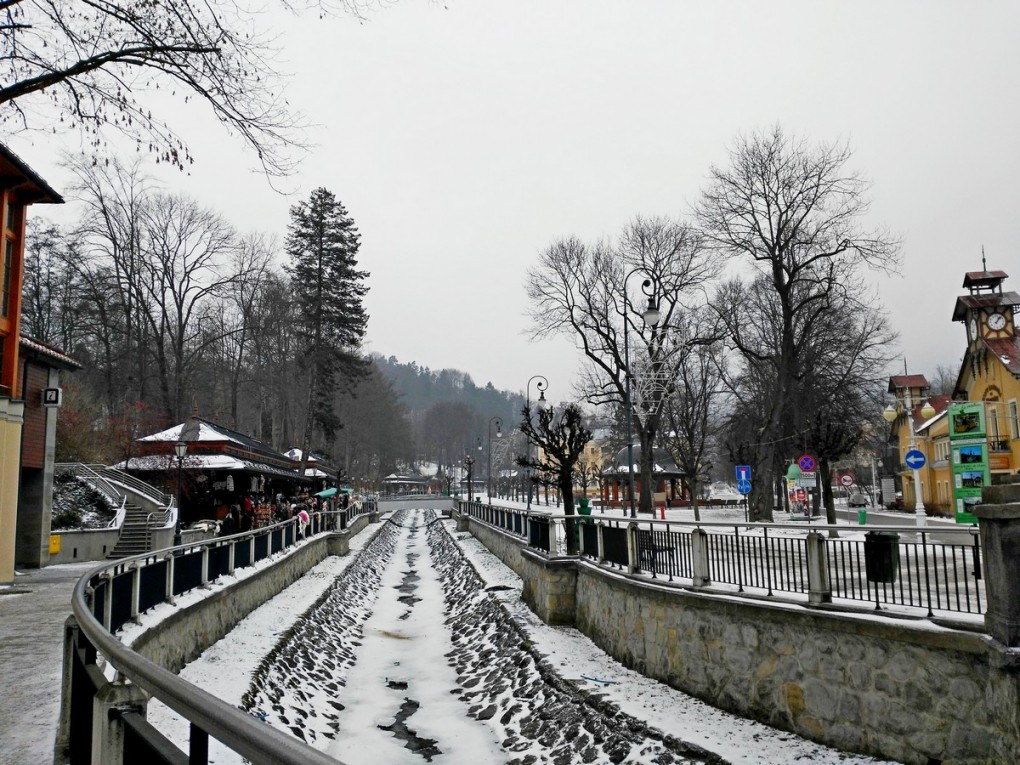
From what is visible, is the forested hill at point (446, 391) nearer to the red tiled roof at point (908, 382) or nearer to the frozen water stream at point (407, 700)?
the red tiled roof at point (908, 382)

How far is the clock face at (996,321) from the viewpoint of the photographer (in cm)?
3781

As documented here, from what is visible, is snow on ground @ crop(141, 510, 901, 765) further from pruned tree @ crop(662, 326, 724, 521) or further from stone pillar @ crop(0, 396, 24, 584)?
pruned tree @ crop(662, 326, 724, 521)

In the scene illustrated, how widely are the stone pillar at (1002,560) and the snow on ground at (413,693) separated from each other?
79.3 inches

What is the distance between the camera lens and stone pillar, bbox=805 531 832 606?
8344 millimetres

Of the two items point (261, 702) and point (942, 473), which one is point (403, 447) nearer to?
point (942, 473)

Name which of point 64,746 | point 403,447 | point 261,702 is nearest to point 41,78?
point 64,746

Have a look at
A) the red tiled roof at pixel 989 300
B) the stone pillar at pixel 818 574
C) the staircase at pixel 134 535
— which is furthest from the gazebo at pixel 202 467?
the red tiled roof at pixel 989 300

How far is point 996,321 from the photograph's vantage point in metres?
37.9

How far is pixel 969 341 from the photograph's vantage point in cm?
3953

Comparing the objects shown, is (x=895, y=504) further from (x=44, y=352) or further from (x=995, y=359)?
(x=44, y=352)

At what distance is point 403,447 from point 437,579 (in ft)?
225

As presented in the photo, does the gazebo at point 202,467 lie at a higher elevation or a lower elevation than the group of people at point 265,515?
higher

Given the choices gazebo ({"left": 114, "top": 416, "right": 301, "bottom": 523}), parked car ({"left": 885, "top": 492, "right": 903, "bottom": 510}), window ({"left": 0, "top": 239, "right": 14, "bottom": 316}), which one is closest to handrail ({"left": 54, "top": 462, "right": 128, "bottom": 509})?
gazebo ({"left": 114, "top": 416, "right": 301, "bottom": 523})

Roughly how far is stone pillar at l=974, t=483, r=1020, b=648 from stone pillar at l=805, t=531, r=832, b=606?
1.94 m
